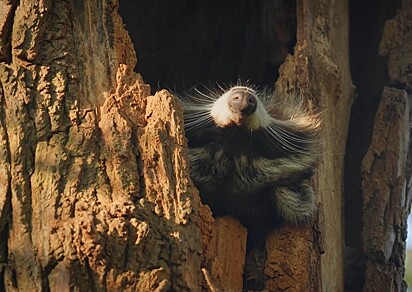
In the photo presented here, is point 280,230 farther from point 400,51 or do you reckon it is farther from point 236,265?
point 400,51

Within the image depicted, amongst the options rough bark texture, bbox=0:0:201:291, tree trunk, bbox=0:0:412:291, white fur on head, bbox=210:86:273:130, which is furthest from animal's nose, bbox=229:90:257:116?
rough bark texture, bbox=0:0:201:291

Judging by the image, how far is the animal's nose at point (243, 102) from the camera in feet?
14.5

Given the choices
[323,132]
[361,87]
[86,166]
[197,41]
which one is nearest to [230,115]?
[323,132]

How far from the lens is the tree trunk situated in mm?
3141

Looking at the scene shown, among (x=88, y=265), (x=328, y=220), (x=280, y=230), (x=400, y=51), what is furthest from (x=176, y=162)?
(x=400, y=51)

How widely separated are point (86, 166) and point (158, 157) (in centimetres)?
28

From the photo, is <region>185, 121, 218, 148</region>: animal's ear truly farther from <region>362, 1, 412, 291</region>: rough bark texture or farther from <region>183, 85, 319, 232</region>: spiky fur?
<region>362, 1, 412, 291</region>: rough bark texture

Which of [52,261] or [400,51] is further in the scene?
[400,51]

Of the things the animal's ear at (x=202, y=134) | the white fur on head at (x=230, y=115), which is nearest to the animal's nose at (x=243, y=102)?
the white fur on head at (x=230, y=115)

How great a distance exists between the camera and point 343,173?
5.39 m

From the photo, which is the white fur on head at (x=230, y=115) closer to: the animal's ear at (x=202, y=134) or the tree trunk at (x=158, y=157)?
the animal's ear at (x=202, y=134)

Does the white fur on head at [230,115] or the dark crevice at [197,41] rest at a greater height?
the dark crevice at [197,41]

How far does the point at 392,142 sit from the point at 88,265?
2.65 meters

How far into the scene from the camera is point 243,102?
442 centimetres
